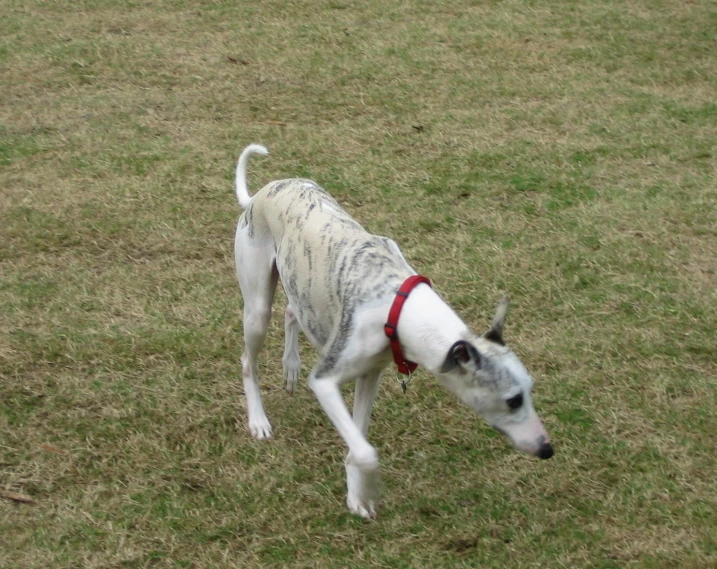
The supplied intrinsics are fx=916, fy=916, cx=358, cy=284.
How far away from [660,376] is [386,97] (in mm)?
4286

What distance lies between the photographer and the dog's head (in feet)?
10.8

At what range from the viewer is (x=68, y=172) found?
683 cm

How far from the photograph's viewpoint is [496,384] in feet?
10.8

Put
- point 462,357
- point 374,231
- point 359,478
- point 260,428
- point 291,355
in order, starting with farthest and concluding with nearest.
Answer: point 374,231, point 291,355, point 260,428, point 359,478, point 462,357

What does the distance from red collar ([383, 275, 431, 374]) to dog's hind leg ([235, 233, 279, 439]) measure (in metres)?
0.86

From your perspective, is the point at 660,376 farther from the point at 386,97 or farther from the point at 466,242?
the point at 386,97

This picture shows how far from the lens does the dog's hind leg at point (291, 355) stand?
14.7 ft

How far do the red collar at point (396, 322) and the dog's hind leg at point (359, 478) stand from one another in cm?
30

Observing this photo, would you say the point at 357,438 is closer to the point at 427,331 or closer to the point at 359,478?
the point at 359,478

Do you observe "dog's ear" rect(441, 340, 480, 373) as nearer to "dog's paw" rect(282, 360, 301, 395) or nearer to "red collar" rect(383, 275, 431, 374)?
"red collar" rect(383, 275, 431, 374)

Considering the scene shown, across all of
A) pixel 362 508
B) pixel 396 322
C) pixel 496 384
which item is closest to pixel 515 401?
pixel 496 384

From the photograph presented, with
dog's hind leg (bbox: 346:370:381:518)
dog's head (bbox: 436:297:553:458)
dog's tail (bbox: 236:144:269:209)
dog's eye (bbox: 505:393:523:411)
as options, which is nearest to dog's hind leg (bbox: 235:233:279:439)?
dog's tail (bbox: 236:144:269:209)

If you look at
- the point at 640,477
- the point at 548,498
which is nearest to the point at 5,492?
the point at 548,498

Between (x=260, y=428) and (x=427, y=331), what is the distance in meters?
1.34
